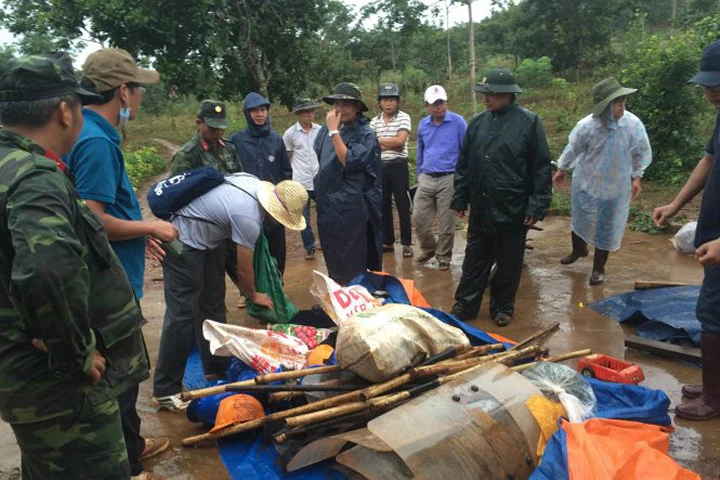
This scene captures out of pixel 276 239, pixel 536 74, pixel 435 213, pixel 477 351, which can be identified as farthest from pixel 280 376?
pixel 536 74

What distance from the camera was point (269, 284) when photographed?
427 centimetres

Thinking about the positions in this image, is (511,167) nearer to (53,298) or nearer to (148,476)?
(148,476)

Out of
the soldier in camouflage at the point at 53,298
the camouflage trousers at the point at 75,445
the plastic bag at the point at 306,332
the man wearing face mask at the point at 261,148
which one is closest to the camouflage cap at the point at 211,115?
the man wearing face mask at the point at 261,148

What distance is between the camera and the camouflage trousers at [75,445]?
75.9 inches

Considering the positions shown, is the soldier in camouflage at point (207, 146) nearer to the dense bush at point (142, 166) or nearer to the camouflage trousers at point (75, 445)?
the camouflage trousers at point (75, 445)

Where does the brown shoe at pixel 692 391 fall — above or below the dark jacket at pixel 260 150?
below

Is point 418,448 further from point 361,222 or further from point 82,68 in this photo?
point 361,222

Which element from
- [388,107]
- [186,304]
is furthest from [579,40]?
[186,304]

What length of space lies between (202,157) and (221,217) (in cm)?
95

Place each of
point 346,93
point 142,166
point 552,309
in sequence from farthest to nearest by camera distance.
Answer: point 142,166 < point 552,309 < point 346,93

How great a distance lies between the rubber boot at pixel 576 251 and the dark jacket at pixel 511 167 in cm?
153

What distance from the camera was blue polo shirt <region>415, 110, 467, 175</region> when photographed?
611 centimetres

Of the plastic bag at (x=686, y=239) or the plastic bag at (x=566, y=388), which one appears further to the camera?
the plastic bag at (x=686, y=239)

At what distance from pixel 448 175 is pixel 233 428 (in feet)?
13.0
